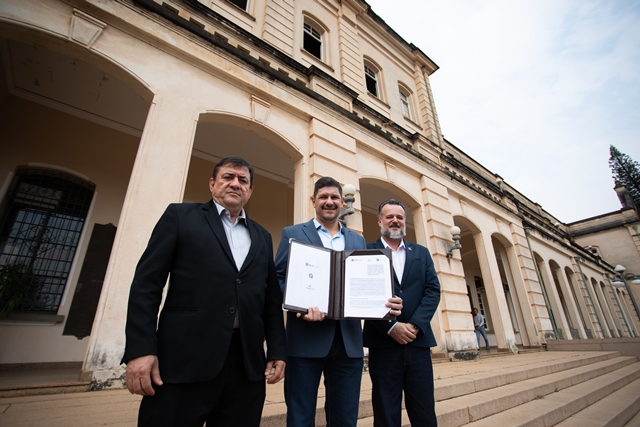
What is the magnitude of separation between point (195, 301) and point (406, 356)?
1.65 meters

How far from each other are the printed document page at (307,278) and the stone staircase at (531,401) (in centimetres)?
167

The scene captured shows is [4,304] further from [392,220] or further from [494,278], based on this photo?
[494,278]

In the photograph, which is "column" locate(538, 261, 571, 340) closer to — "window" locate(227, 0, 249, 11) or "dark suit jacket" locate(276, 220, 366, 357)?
"dark suit jacket" locate(276, 220, 366, 357)

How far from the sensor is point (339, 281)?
2.07m

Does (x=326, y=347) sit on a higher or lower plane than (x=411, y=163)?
lower

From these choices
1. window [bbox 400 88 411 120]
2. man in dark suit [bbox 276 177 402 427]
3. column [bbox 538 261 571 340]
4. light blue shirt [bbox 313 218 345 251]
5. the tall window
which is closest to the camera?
man in dark suit [bbox 276 177 402 427]

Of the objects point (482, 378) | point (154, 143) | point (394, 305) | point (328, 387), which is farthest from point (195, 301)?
point (482, 378)

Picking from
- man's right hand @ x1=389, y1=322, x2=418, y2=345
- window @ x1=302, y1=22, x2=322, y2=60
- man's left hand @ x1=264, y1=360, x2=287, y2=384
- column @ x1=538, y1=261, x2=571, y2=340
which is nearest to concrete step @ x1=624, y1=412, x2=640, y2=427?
man's right hand @ x1=389, y1=322, x2=418, y2=345

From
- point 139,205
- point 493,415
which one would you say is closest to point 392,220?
point 493,415

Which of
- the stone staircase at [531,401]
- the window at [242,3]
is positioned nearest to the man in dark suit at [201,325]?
the stone staircase at [531,401]

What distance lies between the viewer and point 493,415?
3.41 m

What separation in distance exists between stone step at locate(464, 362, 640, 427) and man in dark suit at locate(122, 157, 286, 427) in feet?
8.20

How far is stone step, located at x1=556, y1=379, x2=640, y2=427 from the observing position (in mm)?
3613

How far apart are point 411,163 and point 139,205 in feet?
24.5
